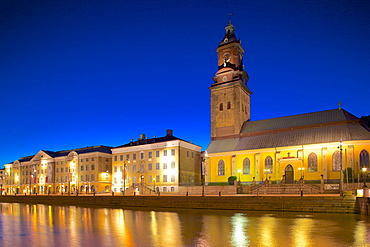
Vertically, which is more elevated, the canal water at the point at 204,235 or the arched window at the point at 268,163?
the arched window at the point at 268,163

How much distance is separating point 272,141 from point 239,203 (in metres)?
24.5

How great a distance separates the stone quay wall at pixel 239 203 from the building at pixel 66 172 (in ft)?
83.0

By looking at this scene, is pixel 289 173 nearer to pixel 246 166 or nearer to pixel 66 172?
pixel 246 166

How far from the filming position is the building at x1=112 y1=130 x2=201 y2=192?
60.8m

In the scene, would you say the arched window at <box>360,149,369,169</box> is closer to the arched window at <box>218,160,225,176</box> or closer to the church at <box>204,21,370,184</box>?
the church at <box>204,21,370,184</box>

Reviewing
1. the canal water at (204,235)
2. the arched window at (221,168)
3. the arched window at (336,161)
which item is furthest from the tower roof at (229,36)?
the canal water at (204,235)

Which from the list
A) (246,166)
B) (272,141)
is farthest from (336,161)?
(246,166)

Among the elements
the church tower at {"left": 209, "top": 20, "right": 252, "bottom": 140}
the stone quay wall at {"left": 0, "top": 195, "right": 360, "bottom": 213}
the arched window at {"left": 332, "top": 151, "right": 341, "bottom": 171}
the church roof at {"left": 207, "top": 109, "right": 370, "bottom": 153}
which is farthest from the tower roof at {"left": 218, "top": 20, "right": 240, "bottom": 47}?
the stone quay wall at {"left": 0, "top": 195, "right": 360, "bottom": 213}

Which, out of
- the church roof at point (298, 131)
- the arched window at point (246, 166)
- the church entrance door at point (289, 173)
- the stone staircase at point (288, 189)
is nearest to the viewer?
the stone staircase at point (288, 189)

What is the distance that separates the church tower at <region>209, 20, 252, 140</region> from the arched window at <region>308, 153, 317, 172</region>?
1567 cm

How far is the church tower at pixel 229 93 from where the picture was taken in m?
63.5

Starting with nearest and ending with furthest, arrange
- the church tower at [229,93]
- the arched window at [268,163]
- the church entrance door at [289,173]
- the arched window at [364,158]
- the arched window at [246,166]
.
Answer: the arched window at [364,158]
the church entrance door at [289,173]
the arched window at [268,163]
the arched window at [246,166]
the church tower at [229,93]

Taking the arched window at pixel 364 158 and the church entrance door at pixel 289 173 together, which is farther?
the church entrance door at pixel 289 173

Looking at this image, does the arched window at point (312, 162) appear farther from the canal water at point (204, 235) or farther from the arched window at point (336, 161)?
the canal water at point (204, 235)
